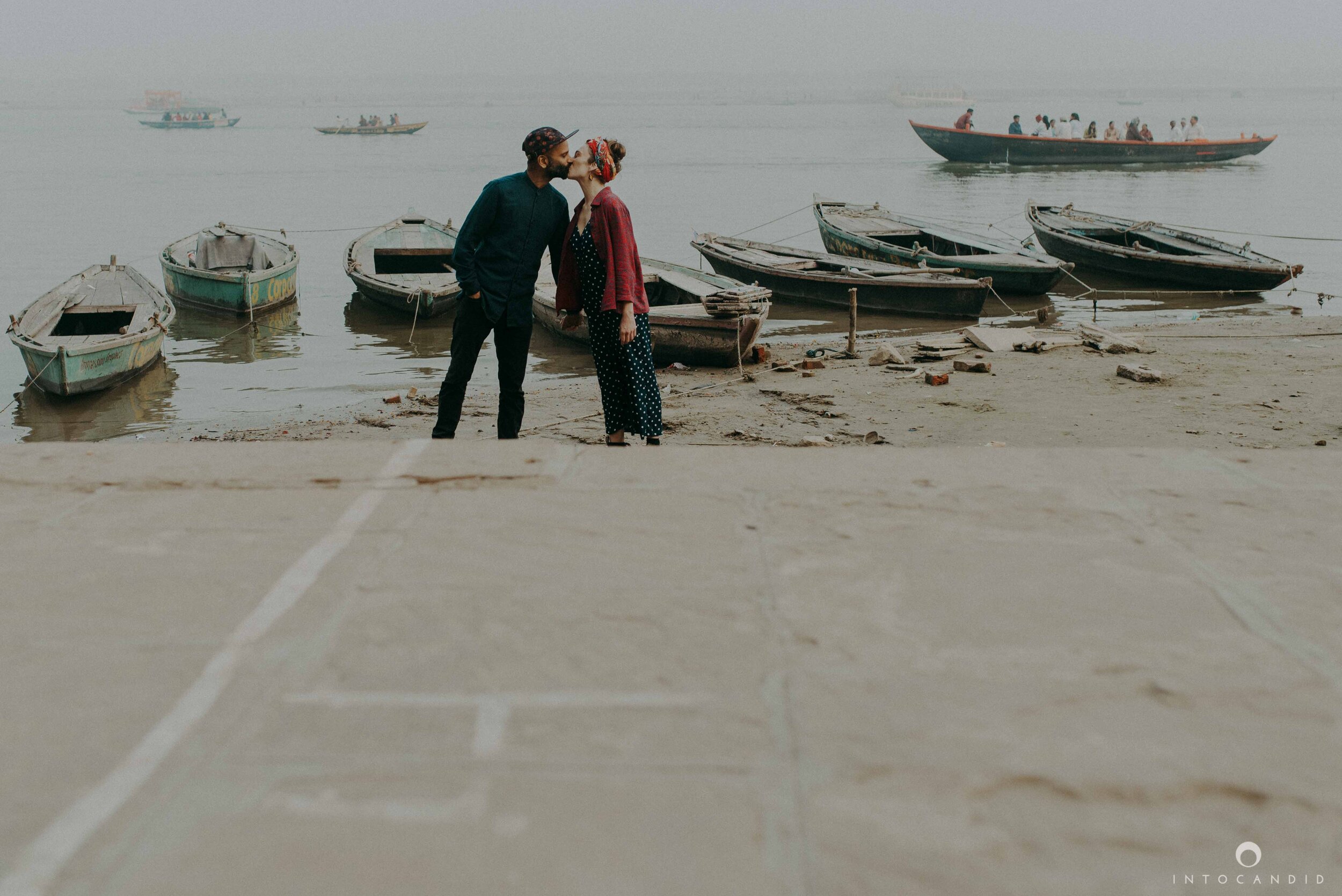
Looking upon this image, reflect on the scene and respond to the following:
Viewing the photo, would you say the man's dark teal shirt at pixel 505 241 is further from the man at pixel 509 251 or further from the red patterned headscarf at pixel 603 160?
the red patterned headscarf at pixel 603 160

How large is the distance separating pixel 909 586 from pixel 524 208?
3.78 metres

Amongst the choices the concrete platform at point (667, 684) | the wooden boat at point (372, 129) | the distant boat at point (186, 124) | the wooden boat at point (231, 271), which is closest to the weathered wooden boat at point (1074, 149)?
the wooden boat at point (231, 271)

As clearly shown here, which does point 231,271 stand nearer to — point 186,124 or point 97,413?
point 97,413

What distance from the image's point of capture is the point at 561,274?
551 cm

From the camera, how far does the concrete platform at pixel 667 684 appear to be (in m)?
1.33

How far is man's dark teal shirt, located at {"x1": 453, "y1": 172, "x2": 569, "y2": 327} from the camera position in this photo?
5344mm

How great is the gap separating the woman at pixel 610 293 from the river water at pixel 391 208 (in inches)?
290

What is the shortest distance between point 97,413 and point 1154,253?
17442 millimetres

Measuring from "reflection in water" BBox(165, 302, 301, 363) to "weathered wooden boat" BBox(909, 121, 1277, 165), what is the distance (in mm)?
41526

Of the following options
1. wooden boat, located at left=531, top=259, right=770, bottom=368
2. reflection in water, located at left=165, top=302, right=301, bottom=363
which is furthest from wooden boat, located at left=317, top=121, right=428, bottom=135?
wooden boat, located at left=531, top=259, right=770, bottom=368

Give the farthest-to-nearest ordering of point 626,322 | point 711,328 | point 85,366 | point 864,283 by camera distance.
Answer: point 864,283
point 85,366
point 711,328
point 626,322

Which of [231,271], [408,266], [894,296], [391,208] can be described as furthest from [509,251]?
[391,208]

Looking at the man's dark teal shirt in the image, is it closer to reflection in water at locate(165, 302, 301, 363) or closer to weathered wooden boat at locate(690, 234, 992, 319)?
reflection in water at locate(165, 302, 301, 363)

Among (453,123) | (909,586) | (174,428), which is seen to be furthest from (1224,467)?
(453,123)
